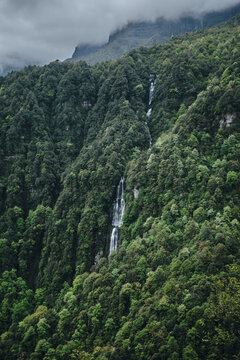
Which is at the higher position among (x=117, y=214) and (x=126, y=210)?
(x=117, y=214)

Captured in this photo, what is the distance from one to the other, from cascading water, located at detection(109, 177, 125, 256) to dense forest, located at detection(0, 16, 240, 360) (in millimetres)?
1655

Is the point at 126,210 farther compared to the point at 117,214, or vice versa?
the point at 117,214

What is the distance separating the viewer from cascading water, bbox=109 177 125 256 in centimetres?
7101

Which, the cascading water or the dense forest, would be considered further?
the cascading water

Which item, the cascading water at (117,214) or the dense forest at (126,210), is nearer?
the dense forest at (126,210)

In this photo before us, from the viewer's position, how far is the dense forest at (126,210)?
39.1 meters

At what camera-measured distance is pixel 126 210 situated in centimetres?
6919

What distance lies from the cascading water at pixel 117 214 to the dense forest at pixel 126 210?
1.65m

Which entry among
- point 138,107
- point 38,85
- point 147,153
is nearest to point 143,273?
point 147,153

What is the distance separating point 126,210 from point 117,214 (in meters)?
6.72

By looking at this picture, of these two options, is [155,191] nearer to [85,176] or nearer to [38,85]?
[85,176]

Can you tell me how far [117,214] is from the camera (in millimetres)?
75125

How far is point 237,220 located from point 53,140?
83551 mm

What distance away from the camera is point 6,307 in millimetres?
63844
